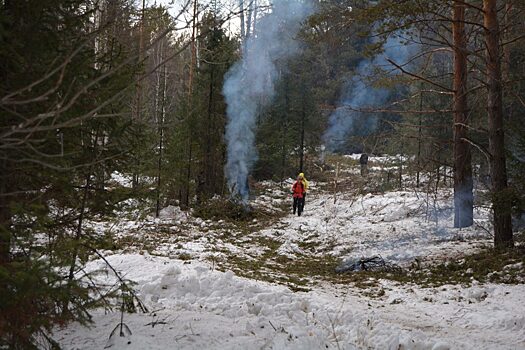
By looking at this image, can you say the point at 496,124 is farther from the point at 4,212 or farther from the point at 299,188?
the point at 299,188

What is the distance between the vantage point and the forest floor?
4.66 m

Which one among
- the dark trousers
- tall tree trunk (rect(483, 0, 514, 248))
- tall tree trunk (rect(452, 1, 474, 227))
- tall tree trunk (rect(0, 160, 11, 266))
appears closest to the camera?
tall tree trunk (rect(0, 160, 11, 266))

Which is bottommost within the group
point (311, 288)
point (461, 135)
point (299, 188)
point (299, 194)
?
point (311, 288)

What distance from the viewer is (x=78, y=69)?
154 inches

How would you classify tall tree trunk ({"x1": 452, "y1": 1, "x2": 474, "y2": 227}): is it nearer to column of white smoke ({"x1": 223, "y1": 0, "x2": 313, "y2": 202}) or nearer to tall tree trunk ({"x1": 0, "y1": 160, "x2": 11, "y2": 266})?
column of white smoke ({"x1": 223, "y1": 0, "x2": 313, "y2": 202})

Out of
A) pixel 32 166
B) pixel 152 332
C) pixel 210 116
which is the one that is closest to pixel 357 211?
pixel 210 116

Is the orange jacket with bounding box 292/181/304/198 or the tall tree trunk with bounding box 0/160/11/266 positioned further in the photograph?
the orange jacket with bounding box 292/181/304/198

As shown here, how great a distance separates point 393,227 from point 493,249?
4.33 m

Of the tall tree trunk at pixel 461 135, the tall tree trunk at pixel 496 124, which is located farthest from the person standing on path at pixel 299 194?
the tall tree trunk at pixel 496 124

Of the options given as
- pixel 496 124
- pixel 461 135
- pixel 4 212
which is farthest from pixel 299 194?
pixel 4 212

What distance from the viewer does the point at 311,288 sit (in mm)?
7262

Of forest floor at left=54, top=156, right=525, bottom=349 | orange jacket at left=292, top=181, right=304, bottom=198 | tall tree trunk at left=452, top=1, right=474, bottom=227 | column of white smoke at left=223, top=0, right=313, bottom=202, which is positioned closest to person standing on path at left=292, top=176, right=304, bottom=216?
orange jacket at left=292, top=181, right=304, bottom=198

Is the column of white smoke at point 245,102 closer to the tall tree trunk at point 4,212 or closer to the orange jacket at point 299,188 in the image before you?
the orange jacket at point 299,188

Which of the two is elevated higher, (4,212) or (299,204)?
(4,212)
